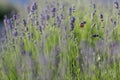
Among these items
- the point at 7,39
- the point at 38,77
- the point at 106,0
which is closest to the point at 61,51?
the point at 38,77

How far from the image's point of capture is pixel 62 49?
9.52ft

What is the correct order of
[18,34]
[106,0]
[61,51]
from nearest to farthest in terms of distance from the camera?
[61,51]
[18,34]
[106,0]

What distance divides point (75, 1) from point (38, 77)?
1934 mm

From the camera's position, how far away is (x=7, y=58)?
337cm

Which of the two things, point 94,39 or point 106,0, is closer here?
point 94,39

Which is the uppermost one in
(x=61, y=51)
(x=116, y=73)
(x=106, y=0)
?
(x=106, y=0)

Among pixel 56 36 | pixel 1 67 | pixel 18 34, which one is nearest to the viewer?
pixel 1 67

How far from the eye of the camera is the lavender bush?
2.76 meters

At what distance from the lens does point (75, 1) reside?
4.48 metres

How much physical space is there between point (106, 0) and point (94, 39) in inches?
39.5

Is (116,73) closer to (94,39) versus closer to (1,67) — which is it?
(94,39)

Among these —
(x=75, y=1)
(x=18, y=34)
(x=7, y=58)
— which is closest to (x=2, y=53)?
(x=7, y=58)

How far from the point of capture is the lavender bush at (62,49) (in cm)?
276

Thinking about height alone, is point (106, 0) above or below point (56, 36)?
above
